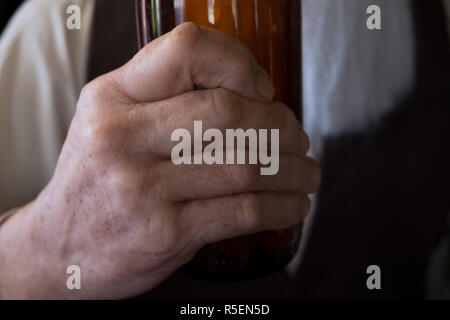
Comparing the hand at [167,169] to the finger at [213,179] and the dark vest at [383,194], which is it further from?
the dark vest at [383,194]

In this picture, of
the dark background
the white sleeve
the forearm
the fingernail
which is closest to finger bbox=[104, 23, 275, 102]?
the fingernail

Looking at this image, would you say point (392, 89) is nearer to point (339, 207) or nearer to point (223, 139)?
point (339, 207)

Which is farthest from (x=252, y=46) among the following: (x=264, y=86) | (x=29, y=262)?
(x=29, y=262)

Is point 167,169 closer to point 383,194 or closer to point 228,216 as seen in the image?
point 228,216

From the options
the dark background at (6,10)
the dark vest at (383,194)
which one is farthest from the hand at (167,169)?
the dark background at (6,10)
